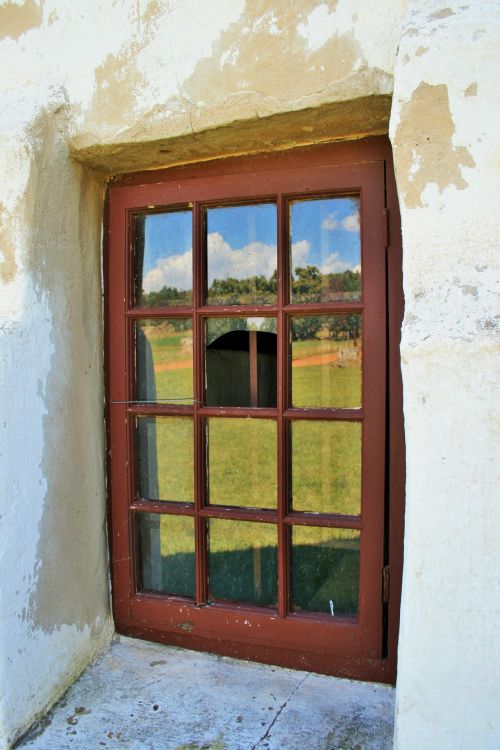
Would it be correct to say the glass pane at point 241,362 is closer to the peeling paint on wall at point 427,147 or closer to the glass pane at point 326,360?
the glass pane at point 326,360

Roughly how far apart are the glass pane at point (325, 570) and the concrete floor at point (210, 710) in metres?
0.23

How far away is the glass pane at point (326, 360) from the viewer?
1721 mm

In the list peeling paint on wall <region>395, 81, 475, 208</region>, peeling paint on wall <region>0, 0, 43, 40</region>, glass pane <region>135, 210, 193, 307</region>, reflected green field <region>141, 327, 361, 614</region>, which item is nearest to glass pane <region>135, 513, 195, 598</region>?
reflected green field <region>141, 327, 361, 614</region>

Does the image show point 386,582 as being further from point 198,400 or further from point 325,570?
point 198,400

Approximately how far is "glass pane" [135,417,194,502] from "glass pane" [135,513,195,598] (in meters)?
0.09

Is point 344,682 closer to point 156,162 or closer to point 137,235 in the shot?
point 137,235

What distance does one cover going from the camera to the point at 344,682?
5.67 feet

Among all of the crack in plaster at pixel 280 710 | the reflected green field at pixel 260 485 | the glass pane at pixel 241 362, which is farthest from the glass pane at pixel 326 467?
the crack in plaster at pixel 280 710

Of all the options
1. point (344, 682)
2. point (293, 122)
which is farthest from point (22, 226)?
point (344, 682)

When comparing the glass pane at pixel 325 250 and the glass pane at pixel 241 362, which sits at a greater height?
the glass pane at pixel 325 250

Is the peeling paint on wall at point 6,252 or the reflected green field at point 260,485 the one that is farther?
the reflected green field at point 260,485

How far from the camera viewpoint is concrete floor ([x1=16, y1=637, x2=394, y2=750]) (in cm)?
154

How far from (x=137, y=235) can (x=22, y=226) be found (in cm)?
45

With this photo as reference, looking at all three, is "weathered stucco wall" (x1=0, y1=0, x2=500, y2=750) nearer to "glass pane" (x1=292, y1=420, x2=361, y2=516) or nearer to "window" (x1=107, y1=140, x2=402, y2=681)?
"window" (x1=107, y1=140, x2=402, y2=681)
